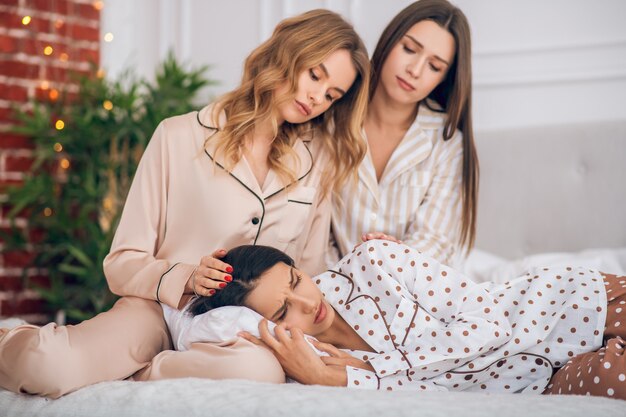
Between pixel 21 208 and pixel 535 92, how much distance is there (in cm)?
238

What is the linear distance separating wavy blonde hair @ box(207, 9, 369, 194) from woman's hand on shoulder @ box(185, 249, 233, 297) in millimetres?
422

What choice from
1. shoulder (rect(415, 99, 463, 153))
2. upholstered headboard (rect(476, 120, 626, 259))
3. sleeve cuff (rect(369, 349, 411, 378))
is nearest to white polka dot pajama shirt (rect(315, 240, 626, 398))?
sleeve cuff (rect(369, 349, 411, 378))

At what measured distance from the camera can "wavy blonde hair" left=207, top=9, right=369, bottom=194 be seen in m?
2.11

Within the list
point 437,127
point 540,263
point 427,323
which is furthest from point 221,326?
point 540,263

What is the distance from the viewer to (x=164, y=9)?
4027mm

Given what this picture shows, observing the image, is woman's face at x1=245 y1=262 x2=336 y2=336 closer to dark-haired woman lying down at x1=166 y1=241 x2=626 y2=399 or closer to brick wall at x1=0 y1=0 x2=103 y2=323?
dark-haired woman lying down at x1=166 y1=241 x2=626 y2=399

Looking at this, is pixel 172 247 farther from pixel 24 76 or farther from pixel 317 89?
pixel 24 76

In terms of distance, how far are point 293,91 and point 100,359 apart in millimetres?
928

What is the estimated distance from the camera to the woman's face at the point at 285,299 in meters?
1.71

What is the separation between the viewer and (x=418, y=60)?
227cm

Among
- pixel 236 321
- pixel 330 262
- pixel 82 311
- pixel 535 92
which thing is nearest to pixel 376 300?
pixel 236 321

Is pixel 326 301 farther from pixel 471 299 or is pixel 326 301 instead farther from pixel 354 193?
pixel 354 193

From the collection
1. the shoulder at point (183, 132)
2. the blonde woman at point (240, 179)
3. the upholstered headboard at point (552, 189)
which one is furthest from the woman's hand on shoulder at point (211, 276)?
the upholstered headboard at point (552, 189)

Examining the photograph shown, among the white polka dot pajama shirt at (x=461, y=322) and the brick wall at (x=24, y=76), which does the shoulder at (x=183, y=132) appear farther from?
the brick wall at (x=24, y=76)
